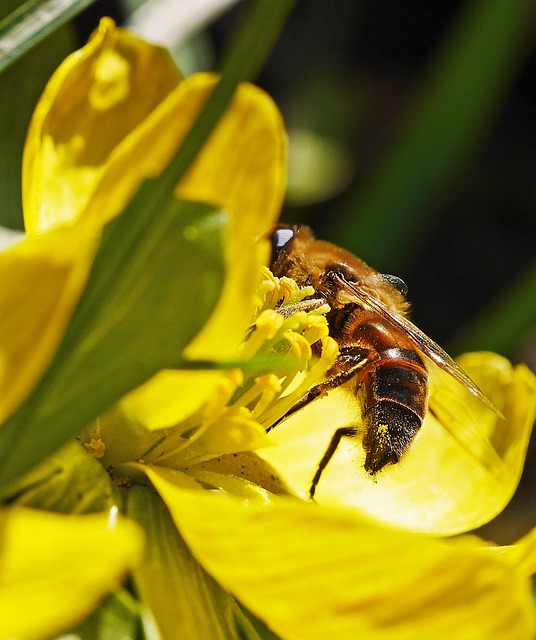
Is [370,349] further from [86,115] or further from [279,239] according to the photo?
[86,115]

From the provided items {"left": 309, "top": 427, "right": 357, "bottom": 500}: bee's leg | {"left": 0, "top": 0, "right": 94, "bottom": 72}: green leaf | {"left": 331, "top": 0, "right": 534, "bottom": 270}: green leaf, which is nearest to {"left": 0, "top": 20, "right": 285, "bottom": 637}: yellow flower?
{"left": 0, "top": 0, "right": 94, "bottom": 72}: green leaf

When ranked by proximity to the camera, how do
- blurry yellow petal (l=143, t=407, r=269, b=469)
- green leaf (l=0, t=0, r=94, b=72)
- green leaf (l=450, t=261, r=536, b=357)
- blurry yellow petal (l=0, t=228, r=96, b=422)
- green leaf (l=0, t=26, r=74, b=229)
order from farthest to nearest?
green leaf (l=450, t=261, r=536, b=357)
green leaf (l=0, t=26, r=74, b=229)
blurry yellow petal (l=143, t=407, r=269, b=469)
green leaf (l=0, t=0, r=94, b=72)
blurry yellow petal (l=0, t=228, r=96, b=422)

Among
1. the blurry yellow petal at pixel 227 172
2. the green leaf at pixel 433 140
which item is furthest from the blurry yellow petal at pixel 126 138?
the green leaf at pixel 433 140

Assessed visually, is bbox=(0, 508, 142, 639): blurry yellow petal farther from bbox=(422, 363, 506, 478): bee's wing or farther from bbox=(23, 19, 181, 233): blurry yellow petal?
bbox=(422, 363, 506, 478): bee's wing

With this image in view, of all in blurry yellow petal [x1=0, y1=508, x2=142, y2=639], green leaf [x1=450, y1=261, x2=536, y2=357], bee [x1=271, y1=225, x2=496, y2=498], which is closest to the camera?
blurry yellow petal [x1=0, y1=508, x2=142, y2=639]

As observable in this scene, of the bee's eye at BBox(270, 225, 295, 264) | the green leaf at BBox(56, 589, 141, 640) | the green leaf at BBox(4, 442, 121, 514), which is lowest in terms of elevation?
A: the green leaf at BBox(4, 442, 121, 514)

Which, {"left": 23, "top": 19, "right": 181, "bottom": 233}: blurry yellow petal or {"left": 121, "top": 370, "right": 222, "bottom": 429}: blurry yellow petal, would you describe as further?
{"left": 23, "top": 19, "right": 181, "bottom": 233}: blurry yellow petal

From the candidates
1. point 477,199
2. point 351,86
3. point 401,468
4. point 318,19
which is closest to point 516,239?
point 477,199

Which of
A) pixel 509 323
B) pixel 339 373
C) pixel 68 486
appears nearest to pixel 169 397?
pixel 68 486
